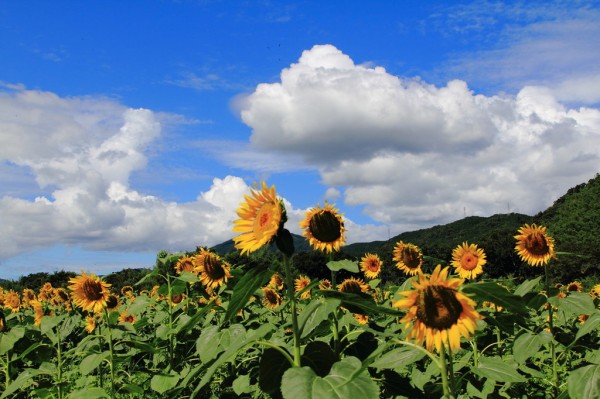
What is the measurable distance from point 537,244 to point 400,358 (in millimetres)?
3694

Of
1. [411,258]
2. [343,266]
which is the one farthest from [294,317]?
[411,258]

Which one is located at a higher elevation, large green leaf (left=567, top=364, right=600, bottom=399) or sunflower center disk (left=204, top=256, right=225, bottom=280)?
sunflower center disk (left=204, top=256, right=225, bottom=280)

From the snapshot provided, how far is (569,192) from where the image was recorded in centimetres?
4547

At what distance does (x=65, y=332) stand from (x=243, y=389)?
2946 mm

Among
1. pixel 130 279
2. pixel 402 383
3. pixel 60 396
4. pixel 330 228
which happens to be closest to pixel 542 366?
pixel 330 228

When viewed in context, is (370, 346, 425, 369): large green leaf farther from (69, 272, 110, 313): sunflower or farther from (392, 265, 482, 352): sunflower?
(69, 272, 110, 313): sunflower

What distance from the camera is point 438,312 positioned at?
211cm

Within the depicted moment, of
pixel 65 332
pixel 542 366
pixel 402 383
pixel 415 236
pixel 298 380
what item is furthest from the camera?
pixel 415 236

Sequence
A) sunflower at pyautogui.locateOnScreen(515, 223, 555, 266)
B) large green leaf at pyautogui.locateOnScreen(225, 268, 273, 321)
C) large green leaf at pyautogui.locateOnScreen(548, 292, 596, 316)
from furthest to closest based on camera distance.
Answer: sunflower at pyautogui.locateOnScreen(515, 223, 555, 266), large green leaf at pyautogui.locateOnScreen(548, 292, 596, 316), large green leaf at pyautogui.locateOnScreen(225, 268, 273, 321)

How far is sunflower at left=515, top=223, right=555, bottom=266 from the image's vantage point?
5.22 meters

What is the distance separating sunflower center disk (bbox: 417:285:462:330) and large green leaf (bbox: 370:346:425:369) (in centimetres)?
12

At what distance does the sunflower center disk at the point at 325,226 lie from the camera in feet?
10.6

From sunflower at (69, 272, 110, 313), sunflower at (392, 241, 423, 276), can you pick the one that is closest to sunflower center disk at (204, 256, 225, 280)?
sunflower at (69, 272, 110, 313)

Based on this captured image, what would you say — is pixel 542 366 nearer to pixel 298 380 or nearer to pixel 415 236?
pixel 298 380
